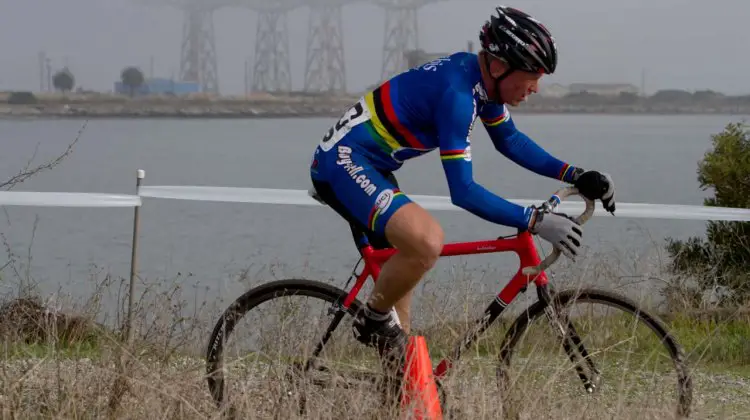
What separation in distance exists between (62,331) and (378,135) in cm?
330

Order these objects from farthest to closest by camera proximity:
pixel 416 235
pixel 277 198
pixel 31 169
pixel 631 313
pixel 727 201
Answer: pixel 727 201
pixel 277 198
pixel 31 169
pixel 631 313
pixel 416 235

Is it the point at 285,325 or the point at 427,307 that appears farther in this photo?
the point at 427,307

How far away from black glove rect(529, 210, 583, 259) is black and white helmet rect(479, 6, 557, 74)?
0.63 metres

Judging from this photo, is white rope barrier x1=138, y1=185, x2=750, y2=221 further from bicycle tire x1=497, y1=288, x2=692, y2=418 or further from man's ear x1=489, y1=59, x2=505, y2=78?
man's ear x1=489, y1=59, x2=505, y2=78

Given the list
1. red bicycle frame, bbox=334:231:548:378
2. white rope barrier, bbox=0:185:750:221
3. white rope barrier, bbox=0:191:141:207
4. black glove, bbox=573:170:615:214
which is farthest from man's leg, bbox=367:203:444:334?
white rope barrier, bbox=0:191:141:207

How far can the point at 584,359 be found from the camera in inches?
206

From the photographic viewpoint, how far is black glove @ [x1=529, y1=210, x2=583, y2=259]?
15.7 ft

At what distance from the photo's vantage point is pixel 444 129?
478 cm

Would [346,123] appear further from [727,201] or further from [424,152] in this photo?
[727,201]

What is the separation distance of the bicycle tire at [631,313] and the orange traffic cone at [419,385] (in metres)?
0.37

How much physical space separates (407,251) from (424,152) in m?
0.51

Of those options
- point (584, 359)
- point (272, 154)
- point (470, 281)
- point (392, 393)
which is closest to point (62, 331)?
point (470, 281)

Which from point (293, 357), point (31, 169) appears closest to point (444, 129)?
point (293, 357)

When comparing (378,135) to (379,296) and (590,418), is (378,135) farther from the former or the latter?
(590,418)
